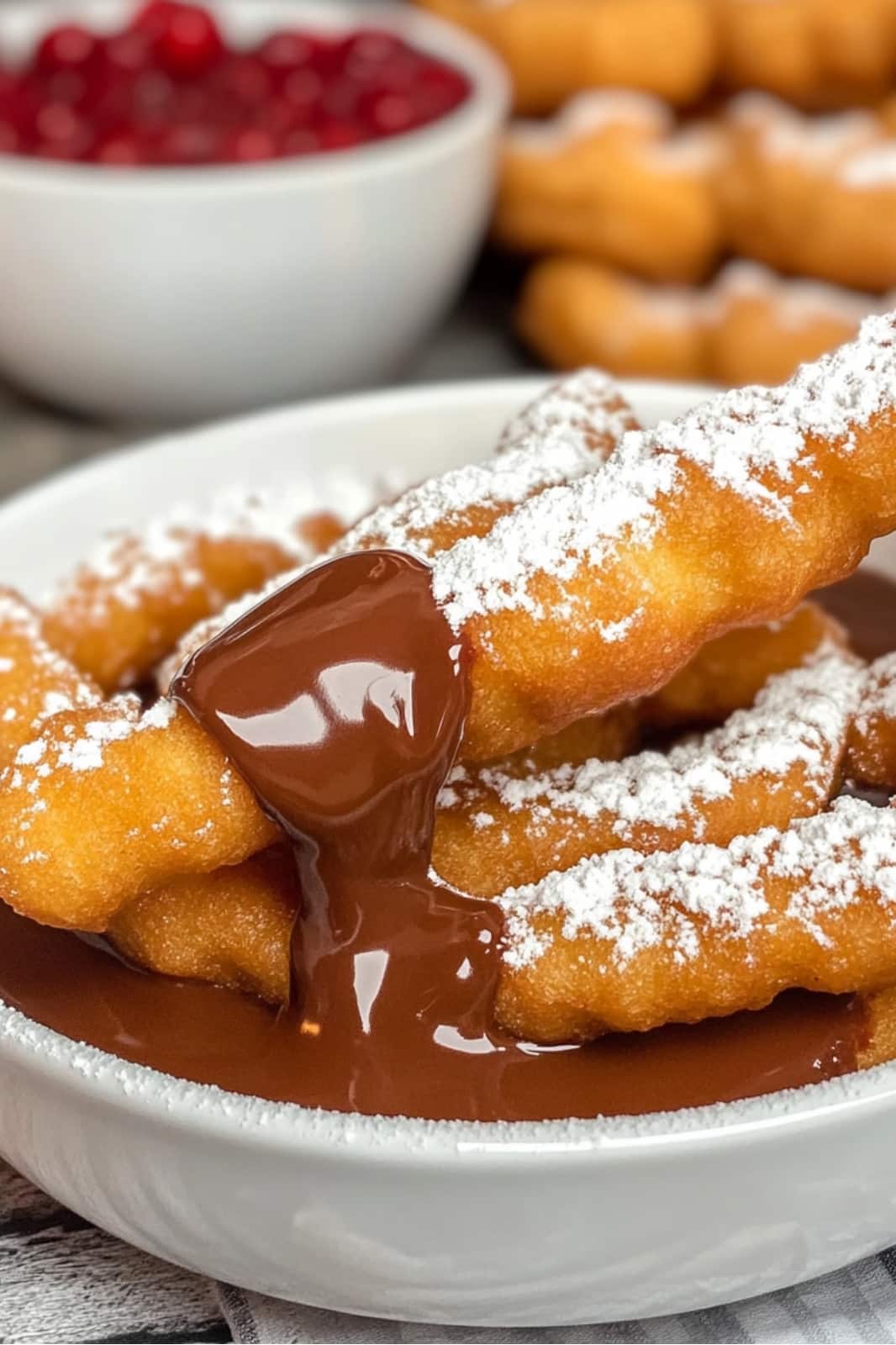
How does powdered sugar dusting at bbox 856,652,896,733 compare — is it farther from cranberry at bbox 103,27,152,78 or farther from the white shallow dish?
cranberry at bbox 103,27,152,78

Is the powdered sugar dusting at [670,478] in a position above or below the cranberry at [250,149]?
above

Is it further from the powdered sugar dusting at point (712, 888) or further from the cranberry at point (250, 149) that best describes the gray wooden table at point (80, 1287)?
the cranberry at point (250, 149)

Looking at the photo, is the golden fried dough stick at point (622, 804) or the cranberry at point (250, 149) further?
the cranberry at point (250, 149)

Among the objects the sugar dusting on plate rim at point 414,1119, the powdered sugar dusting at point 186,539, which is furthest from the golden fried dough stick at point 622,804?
the powdered sugar dusting at point 186,539

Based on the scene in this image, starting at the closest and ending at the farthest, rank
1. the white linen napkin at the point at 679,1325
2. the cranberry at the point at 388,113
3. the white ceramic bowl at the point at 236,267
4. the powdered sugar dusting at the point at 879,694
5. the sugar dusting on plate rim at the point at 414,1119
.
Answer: the sugar dusting on plate rim at the point at 414,1119
the white linen napkin at the point at 679,1325
the powdered sugar dusting at the point at 879,694
the white ceramic bowl at the point at 236,267
the cranberry at the point at 388,113

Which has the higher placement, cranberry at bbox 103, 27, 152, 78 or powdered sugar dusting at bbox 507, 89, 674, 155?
cranberry at bbox 103, 27, 152, 78

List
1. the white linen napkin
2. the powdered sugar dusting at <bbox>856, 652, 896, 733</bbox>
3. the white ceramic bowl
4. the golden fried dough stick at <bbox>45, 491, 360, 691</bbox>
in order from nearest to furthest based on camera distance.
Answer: the white linen napkin → the powdered sugar dusting at <bbox>856, 652, 896, 733</bbox> → the golden fried dough stick at <bbox>45, 491, 360, 691</bbox> → the white ceramic bowl

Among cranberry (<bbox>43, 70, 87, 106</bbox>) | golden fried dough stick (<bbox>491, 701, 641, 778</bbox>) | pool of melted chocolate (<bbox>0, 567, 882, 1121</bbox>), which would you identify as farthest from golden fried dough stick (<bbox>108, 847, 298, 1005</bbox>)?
cranberry (<bbox>43, 70, 87, 106</bbox>)

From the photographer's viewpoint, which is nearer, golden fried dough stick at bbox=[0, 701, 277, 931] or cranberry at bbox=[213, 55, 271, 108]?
golden fried dough stick at bbox=[0, 701, 277, 931]
